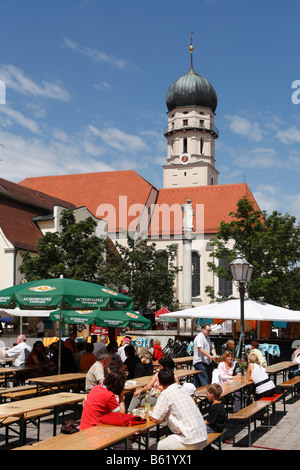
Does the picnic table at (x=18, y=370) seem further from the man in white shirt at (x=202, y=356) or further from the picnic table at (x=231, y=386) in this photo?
the picnic table at (x=231, y=386)

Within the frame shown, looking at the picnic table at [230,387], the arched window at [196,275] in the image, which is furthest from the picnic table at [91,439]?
the arched window at [196,275]

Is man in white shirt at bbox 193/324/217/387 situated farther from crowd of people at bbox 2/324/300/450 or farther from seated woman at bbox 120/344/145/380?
seated woman at bbox 120/344/145/380

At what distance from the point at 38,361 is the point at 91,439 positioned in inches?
273

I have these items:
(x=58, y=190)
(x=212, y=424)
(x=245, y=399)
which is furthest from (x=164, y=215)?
(x=212, y=424)

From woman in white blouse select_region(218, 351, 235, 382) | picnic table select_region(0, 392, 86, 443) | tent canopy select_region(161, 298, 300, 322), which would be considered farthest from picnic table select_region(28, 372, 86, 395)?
tent canopy select_region(161, 298, 300, 322)

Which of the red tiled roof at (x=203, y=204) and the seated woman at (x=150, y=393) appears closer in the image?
the seated woman at (x=150, y=393)

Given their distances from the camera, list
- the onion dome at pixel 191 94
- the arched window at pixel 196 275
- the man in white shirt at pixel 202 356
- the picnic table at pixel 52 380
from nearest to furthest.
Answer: the picnic table at pixel 52 380 < the man in white shirt at pixel 202 356 < the arched window at pixel 196 275 < the onion dome at pixel 191 94

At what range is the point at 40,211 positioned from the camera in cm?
4500

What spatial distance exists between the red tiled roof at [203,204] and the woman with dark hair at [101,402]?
50.1 m

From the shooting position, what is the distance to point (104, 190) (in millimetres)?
61656

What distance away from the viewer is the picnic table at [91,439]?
5242mm

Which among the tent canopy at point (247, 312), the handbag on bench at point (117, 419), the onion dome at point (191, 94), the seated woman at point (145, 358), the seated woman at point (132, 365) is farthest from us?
the onion dome at point (191, 94)
